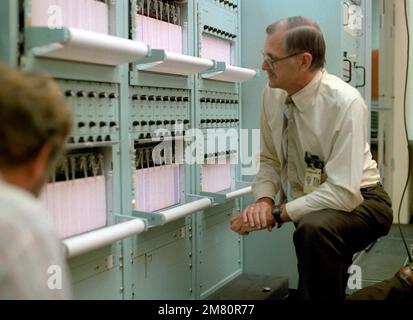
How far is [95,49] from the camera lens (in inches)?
66.0

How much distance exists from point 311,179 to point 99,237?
35.2 inches

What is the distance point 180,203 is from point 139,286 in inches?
18.9

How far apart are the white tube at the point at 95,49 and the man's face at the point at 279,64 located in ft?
1.78

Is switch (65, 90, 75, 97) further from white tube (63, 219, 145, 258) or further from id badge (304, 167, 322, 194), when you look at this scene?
id badge (304, 167, 322, 194)

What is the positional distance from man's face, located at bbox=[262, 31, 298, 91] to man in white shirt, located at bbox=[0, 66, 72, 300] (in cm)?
144

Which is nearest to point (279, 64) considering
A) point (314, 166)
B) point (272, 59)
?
point (272, 59)

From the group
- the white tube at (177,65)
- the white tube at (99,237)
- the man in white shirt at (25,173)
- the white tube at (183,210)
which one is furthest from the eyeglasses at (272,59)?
the man in white shirt at (25,173)

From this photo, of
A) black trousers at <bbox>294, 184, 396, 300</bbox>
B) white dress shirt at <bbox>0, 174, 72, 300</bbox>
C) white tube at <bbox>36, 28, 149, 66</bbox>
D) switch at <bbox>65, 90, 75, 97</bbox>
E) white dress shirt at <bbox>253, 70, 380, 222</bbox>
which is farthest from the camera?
white dress shirt at <bbox>253, 70, 380, 222</bbox>

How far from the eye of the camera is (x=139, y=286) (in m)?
2.22

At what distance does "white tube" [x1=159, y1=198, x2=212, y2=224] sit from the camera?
2.15m

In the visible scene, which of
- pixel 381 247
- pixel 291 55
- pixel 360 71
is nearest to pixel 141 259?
pixel 291 55

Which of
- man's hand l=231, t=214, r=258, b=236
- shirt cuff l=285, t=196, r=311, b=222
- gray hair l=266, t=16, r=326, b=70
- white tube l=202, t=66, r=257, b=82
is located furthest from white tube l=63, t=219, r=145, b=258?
white tube l=202, t=66, r=257, b=82

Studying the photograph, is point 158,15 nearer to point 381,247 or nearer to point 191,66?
point 191,66

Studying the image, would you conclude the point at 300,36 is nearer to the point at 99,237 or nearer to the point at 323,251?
the point at 323,251
